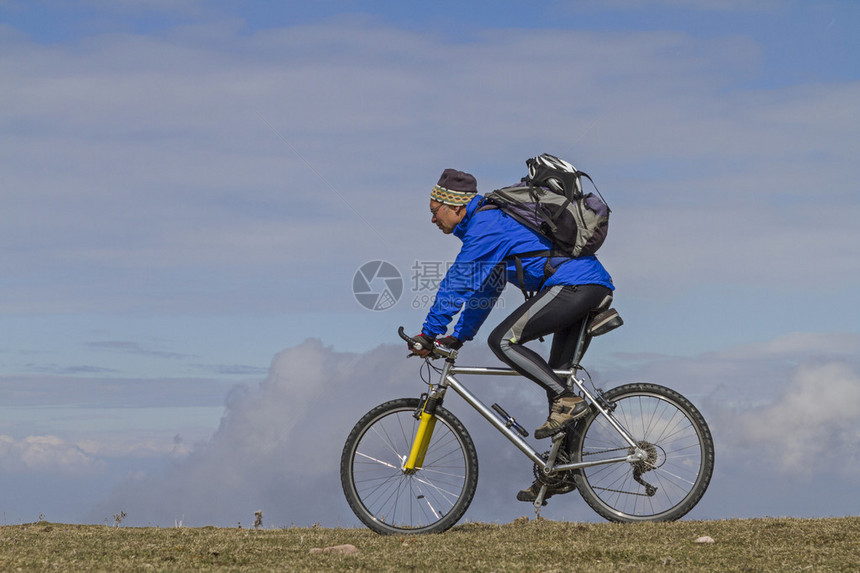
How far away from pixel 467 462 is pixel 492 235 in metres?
1.93

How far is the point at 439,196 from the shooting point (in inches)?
299

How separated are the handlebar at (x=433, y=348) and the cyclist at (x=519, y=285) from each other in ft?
0.14

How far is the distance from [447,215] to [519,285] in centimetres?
85

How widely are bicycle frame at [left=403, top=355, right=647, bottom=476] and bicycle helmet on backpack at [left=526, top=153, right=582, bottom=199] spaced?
1539 mm

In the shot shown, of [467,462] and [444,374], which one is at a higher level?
[444,374]

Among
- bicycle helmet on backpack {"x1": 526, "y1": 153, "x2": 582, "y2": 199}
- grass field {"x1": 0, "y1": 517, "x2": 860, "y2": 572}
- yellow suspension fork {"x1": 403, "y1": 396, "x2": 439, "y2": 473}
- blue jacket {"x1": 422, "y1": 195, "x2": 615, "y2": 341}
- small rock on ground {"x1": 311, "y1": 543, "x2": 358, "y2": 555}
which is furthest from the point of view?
yellow suspension fork {"x1": 403, "y1": 396, "x2": 439, "y2": 473}

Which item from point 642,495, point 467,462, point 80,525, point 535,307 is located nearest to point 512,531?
point 467,462

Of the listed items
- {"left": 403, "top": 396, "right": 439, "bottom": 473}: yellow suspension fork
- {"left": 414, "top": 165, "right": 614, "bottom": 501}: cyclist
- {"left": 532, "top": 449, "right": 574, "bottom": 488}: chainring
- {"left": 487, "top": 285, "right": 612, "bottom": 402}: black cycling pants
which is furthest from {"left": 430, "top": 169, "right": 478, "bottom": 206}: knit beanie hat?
{"left": 532, "top": 449, "right": 574, "bottom": 488}: chainring

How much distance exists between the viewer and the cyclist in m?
7.29

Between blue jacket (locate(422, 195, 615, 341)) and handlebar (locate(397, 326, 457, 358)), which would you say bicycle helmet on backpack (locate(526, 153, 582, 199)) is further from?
handlebar (locate(397, 326, 457, 358))

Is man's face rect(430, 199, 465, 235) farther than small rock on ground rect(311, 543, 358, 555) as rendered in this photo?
Yes

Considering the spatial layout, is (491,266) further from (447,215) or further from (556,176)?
(556,176)

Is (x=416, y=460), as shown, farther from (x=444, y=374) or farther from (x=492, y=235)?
(x=492, y=235)

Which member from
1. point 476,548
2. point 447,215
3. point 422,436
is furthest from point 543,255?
point 476,548
